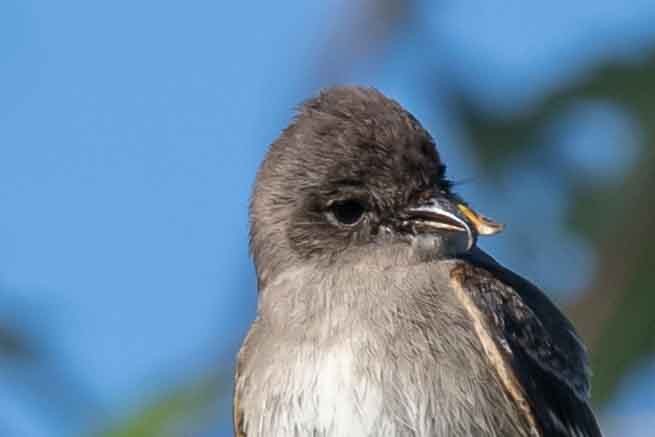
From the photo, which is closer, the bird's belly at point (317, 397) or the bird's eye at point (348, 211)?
the bird's belly at point (317, 397)

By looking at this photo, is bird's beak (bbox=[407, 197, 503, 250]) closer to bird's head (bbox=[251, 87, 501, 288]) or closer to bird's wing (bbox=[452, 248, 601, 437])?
bird's head (bbox=[251, 87, 501, 288])

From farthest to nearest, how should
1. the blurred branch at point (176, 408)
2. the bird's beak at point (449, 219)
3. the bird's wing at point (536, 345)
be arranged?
the bird's wing at point (536, 345), the bird's beak at point (449, 219), the blurred branch at point (176, 408)

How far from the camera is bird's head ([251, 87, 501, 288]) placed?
9.10ft

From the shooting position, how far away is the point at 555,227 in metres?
2.58

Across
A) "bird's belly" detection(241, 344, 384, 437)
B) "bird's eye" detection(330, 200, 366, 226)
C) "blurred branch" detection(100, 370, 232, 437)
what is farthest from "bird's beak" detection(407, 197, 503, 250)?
"blurred branch" detection(100, 370, 232, 437)

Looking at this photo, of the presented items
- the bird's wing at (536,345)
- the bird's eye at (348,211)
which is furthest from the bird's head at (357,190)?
the bird's wing at (536,345)

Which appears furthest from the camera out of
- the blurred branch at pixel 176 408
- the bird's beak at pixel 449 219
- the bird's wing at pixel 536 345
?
the bird's wing at pixel 536 345

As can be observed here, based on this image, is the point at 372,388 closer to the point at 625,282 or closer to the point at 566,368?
the point at 625,282

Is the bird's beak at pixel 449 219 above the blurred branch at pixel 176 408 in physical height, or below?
above

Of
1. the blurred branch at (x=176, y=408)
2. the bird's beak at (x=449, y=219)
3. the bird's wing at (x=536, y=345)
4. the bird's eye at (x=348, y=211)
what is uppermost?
the bird's eye at (x=348, y=211)

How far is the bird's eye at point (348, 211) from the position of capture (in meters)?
2.81

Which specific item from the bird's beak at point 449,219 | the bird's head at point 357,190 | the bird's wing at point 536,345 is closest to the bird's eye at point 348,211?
the bird's head at point 357,190

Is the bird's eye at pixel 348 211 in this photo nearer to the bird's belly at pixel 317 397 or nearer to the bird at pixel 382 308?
the bird at pixel 382 308

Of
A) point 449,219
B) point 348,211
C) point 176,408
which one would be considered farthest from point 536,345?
point 176,408
